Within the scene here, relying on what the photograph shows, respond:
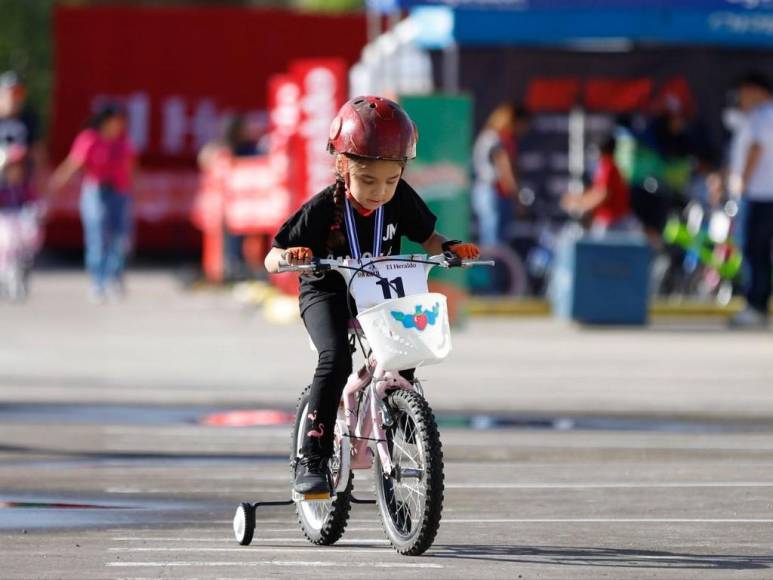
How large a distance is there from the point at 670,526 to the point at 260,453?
122 inches

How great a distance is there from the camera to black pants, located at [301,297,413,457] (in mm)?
7629

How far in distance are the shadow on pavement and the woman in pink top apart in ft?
51.3

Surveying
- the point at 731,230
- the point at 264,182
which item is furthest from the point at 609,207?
the point at 264,182

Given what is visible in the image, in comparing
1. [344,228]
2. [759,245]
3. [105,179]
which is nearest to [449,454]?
[344,228]

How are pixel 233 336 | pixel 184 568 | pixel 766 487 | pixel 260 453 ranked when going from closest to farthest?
pixel 184 568 → pixel 766 487 → pixel 260 453 → pixel 233 336

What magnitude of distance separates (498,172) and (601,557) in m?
14.7

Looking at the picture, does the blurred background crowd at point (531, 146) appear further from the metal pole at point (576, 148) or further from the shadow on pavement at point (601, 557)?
the shadow on pavement at point (601, 557)

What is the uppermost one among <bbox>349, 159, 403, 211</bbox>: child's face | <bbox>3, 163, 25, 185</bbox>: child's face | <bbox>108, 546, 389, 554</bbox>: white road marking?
<bbox>349, 159, 403, 211</bbox>: child's face

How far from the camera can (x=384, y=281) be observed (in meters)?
7.60

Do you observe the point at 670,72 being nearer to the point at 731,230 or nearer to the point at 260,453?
the point at 731,230

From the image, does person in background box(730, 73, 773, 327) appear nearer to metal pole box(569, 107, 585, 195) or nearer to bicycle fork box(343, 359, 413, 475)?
metal pole box(569, 107, 585, 195)

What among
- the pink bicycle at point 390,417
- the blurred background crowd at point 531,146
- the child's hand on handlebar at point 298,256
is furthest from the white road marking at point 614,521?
the blurred background crowd at point 531,146

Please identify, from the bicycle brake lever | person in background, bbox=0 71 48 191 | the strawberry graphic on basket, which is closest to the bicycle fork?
the strawberry graphic on basket

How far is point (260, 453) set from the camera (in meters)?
10.8
